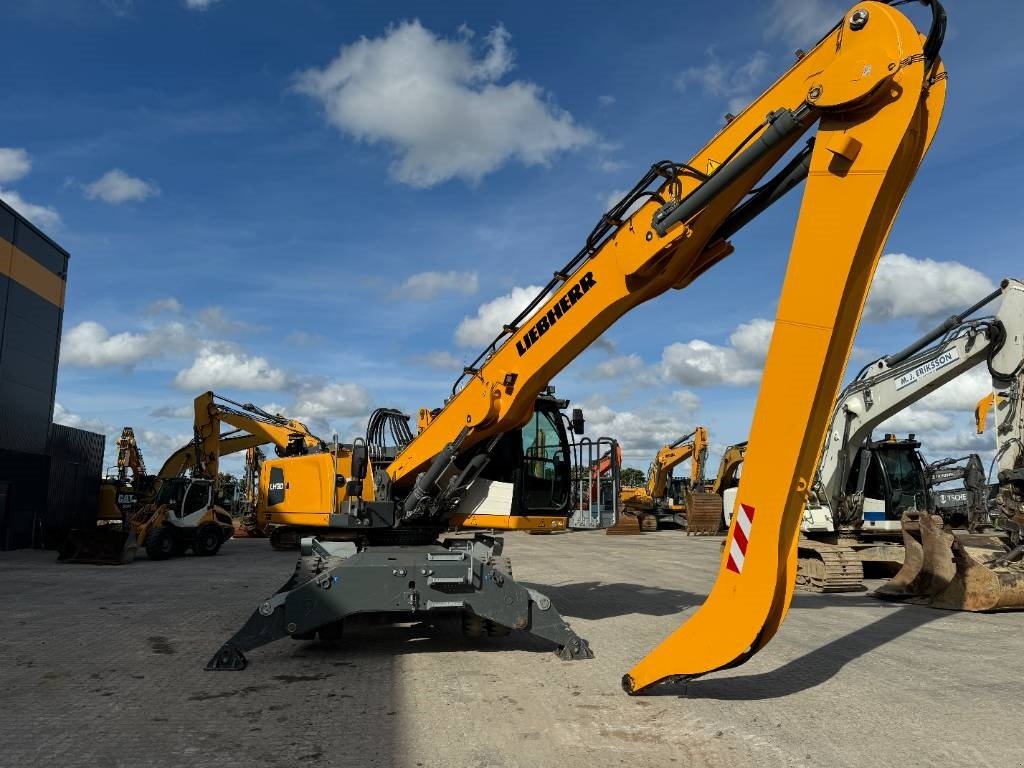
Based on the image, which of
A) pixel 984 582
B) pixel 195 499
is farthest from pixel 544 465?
pixel 195 499

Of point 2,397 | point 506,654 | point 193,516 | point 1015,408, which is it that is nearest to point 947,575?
point 1015,408

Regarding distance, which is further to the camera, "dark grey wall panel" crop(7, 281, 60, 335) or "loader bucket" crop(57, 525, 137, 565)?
"dark grey wall panel" crop(7, 281, 60, 335)

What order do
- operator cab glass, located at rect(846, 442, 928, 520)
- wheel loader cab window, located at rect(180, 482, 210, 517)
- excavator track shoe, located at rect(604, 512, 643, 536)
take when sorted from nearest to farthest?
operator cab glass, located at rect(846, 442, 928, 520) → wheel loader cab window, located at rect(180, 482, 210, 517) → excavator track shoe, located at rect(604, 512, 643, 536)

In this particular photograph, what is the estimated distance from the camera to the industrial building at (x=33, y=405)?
21.6 meters

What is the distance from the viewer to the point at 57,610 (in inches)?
424

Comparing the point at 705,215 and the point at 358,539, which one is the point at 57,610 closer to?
the point at 358,539

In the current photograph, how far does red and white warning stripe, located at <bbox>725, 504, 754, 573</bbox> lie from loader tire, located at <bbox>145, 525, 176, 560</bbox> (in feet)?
59.7

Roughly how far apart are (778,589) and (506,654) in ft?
11.2

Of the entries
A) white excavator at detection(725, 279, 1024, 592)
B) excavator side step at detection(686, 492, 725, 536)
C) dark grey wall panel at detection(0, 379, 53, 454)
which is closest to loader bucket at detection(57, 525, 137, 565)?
dark grey wall panel at detection(0, 379, 53, 454)

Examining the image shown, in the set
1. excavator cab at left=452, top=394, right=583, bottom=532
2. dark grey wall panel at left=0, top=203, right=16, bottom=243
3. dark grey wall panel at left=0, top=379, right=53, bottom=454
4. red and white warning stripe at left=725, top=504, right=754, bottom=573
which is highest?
dark grey wall panel at left=0, top=203, right=16, bottom=243

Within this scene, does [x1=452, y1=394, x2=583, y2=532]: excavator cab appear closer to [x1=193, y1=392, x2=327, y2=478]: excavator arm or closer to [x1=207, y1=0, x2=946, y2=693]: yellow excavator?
[x1=207, y1=0, x2=946, y2=693]: yellow excavator

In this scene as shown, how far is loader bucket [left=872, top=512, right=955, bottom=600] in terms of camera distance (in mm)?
11516

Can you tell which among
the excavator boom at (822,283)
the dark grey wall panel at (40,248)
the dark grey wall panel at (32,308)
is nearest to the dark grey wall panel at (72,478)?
the dark grey wall panel at (32,308)

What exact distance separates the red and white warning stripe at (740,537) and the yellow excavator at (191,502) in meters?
12.6
